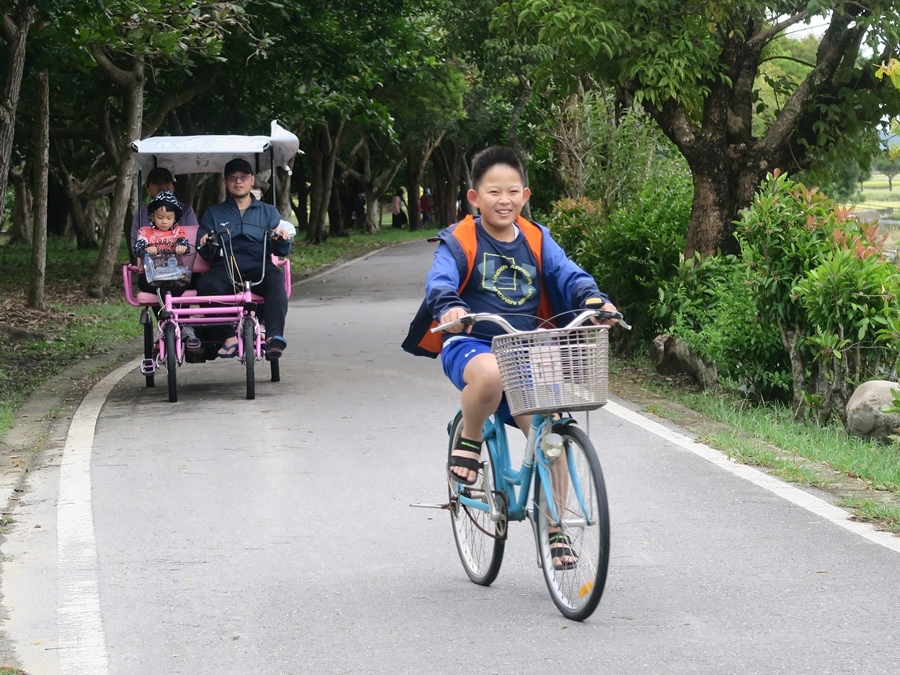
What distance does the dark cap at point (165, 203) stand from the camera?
11289mm

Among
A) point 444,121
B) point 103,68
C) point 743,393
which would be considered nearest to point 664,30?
point 743,393

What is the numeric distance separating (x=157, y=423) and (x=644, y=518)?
4.46m

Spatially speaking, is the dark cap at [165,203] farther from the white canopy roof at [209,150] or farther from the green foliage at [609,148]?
the green foliage at [609,148]

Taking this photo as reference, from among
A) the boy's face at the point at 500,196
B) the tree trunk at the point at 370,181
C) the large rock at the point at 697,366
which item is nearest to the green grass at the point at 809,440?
the large rock at the point at 697,366

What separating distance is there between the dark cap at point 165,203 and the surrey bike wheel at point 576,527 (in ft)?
23.0

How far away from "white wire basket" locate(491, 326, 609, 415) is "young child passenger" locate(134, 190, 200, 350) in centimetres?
686

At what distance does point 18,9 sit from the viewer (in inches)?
560

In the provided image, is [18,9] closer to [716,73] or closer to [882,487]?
[716,73]

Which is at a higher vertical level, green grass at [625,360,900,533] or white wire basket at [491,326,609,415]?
white wire basket at [491,326,609,415]

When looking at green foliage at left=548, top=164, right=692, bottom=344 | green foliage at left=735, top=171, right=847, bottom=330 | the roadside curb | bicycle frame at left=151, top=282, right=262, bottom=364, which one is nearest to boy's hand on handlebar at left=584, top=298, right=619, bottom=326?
the roadside curb

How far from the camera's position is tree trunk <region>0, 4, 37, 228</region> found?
13.6 m

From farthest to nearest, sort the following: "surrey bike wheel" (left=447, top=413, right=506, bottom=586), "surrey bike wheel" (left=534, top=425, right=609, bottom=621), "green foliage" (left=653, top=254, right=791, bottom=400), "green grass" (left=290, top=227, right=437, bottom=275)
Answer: "green grass" (left=290, top=227, right=437, bottom=275) → "green foliage" (left=653, top=254, right=791, bottom=400) → "surrey bike wheel" (left=447, top=413, right=506, bottom=586) → "surrey bike wheel" (left=534, top=425, right=609, bottom=621)

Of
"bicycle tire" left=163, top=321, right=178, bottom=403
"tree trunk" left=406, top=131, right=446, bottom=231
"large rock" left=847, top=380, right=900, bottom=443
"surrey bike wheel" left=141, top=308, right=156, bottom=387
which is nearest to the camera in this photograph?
"large rock" left=847, top=380, right=900, bottom=443

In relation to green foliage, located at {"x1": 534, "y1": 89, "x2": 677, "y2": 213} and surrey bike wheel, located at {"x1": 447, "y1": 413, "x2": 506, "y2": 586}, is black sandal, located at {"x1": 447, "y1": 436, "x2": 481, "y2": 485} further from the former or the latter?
green foliage, located at {"x1": 534, "y1": 89, "x2": 677, "y2": 213}
